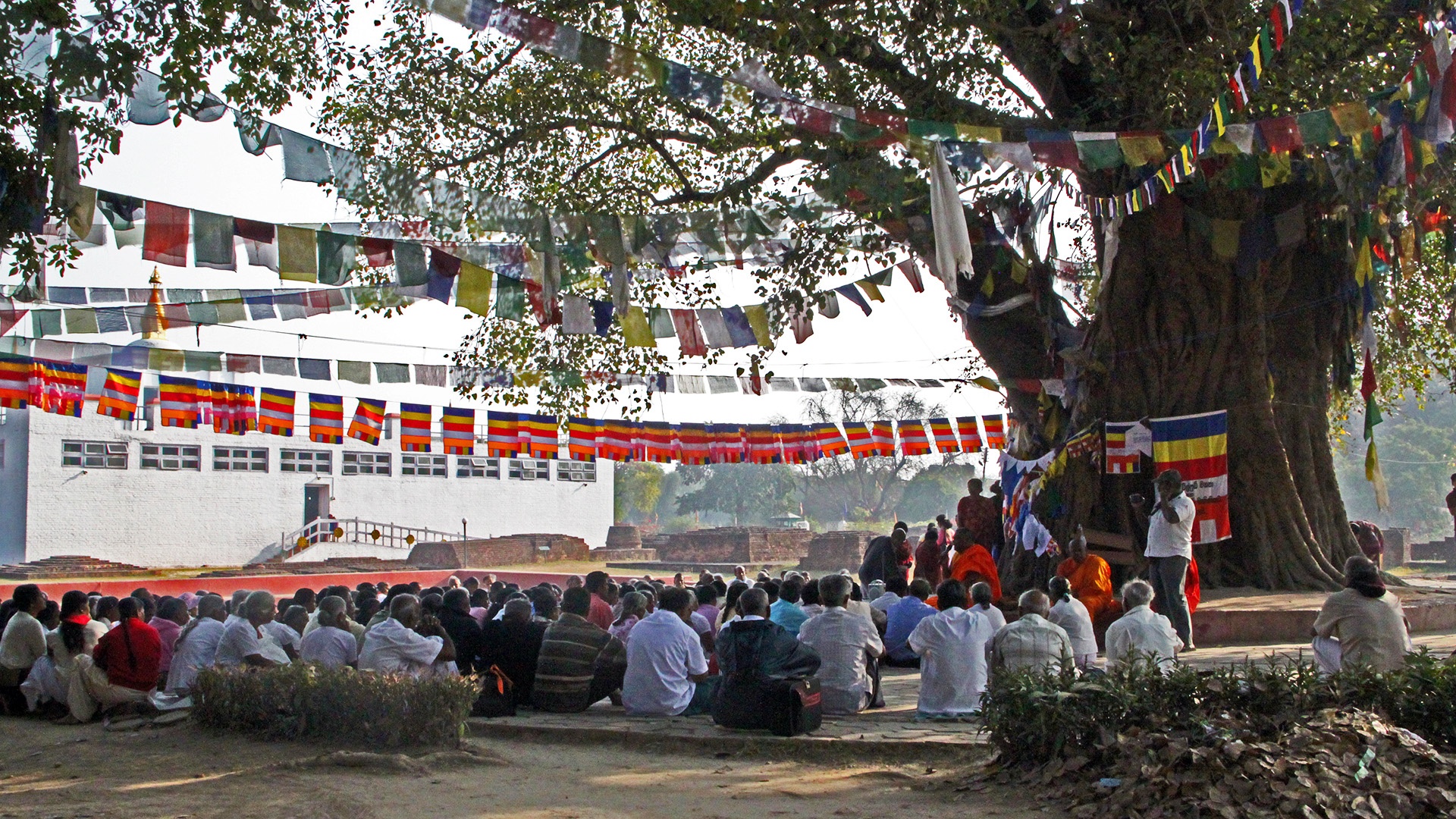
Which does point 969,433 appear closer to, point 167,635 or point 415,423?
point 415,423

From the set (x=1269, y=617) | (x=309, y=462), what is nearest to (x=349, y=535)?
(x=309, y=462)

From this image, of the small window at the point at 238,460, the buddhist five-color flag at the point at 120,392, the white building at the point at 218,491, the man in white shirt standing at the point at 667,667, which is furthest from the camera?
the small window at the point at 238,460

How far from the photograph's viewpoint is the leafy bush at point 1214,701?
5.69 meters

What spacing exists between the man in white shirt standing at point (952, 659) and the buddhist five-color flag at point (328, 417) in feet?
46.2

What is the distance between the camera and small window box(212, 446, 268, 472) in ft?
122

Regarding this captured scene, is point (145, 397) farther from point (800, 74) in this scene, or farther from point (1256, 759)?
point (1256, 759)

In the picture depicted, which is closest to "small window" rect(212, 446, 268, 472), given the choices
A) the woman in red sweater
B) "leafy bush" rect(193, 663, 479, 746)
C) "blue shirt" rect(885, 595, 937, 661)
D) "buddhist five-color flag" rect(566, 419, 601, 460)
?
"buddhist five-color flag" rect(566, 419, 601, 460)

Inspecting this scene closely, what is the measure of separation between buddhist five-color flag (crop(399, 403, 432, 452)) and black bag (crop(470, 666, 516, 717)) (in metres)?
12.4

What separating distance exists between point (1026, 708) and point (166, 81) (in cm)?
674

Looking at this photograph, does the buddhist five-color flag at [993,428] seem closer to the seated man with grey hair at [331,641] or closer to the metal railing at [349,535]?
the seated man with grey hair at [331,641]

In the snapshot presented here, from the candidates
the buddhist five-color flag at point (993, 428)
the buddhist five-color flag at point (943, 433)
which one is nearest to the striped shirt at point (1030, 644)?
the buddhist five-color flag at point (993, 428)

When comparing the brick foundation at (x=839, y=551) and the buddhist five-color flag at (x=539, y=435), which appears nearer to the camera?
the buddhist five-color flag at (x=539, y=435)

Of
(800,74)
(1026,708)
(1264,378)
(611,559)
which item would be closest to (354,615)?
(800,74)

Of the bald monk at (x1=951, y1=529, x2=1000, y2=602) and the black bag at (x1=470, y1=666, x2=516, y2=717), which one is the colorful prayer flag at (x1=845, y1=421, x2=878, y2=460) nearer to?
the bald monk at (x1=951, y1=529, x2=1000, y2=602)
